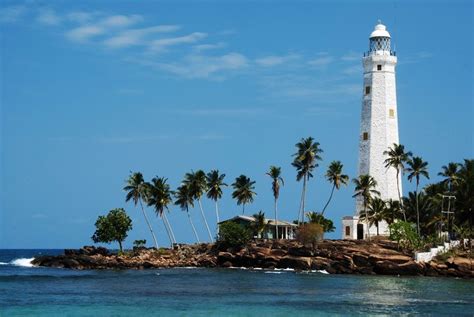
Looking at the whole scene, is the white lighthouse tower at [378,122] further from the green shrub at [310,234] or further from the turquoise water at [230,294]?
the turquoise water at [230,294]

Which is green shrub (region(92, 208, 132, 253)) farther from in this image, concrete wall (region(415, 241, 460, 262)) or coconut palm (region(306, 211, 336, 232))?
concrete wall (region(415, 241, 460, 262))

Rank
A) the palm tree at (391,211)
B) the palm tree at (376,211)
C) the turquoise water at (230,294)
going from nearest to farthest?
the turquoise water at (230,294) < the palm tree at (376,211) < the palm tree at (391,211)

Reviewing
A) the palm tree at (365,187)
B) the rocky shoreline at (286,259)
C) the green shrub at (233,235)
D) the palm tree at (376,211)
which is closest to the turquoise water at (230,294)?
the rocky shoreline at (286,259)

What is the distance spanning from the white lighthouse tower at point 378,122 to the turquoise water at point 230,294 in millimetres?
13446

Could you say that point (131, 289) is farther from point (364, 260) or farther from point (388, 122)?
point (388, 122)

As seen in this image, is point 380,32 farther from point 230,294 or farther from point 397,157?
point 230,294

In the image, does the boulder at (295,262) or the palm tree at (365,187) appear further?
the palm tree at (365,187)

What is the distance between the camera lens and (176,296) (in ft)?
166

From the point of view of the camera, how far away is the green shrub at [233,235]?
264 feet

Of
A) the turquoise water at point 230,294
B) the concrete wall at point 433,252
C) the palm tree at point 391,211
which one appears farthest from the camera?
the palm tree at point 391,211

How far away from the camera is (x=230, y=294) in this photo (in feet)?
169

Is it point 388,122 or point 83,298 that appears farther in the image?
point 388,122

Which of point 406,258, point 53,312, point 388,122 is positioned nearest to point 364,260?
point 406,258

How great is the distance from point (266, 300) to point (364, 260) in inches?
999
